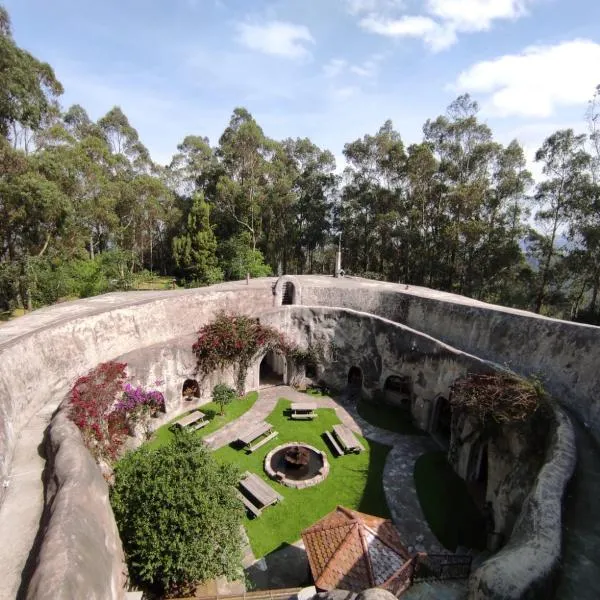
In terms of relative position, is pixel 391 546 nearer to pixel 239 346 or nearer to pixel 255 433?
pixel 255 433

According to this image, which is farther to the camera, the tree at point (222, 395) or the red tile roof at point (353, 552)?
the tree at point (222, 395)

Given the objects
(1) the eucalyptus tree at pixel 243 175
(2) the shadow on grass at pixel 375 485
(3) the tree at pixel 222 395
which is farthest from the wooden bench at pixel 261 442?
(1) the eucalyptus tree at pixel 243 175

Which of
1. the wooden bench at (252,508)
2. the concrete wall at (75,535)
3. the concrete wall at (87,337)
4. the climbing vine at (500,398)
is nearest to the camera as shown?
the concrete wall at (75,535)

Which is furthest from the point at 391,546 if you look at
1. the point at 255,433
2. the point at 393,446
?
the point at 255,433

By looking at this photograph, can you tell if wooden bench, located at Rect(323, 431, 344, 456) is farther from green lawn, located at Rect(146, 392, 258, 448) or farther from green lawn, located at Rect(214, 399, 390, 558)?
green lawn, located at Rect(146, 392, 258, 448)

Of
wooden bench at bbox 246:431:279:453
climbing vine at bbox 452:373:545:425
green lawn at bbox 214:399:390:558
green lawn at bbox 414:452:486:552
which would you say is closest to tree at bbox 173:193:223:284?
wooden bench at bbox 246:431:279:453

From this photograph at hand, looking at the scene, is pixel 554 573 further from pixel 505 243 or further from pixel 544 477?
pixel 505 243

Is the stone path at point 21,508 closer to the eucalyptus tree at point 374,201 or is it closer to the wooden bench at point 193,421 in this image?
the wooden bench at point 193,421
